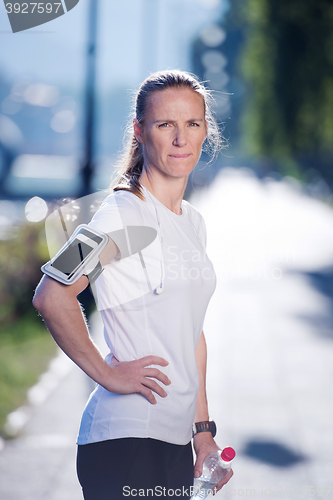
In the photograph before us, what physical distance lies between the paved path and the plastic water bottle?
73.6 inches

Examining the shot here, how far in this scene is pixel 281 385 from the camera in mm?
6000

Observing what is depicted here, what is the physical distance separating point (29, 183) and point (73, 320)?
1086 inches

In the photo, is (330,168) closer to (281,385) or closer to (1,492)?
(281,385)

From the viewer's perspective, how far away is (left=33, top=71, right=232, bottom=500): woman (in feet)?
6.05

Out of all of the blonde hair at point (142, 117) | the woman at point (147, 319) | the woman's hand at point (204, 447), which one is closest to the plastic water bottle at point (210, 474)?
the woman's hand at point (204, 447)

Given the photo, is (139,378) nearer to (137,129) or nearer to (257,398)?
(137,129)

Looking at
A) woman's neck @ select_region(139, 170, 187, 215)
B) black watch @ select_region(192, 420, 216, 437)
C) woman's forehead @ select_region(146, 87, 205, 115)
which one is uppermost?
woman's forehead @ select_region(146, 87, 205, 115)

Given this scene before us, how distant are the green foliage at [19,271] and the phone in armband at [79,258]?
562 centimetres

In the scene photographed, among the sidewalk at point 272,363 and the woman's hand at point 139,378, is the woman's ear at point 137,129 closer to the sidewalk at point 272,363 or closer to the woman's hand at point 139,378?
the woman's hand at point 139,378

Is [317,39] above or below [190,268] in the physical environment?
below

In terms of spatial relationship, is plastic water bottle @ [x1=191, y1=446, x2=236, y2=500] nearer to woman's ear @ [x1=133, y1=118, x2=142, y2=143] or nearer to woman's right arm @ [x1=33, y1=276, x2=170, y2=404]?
woman's right arm @ [x1=33, y1=276, x2=170, y2=404]

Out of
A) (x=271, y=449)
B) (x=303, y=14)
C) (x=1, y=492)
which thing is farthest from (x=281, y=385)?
(x=303, y=14)

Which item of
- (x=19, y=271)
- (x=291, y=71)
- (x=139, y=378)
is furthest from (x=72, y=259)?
(x=291, y=71)

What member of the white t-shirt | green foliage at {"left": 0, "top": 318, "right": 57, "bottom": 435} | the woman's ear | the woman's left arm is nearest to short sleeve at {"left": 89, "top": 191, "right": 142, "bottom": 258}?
the white t-shirt
